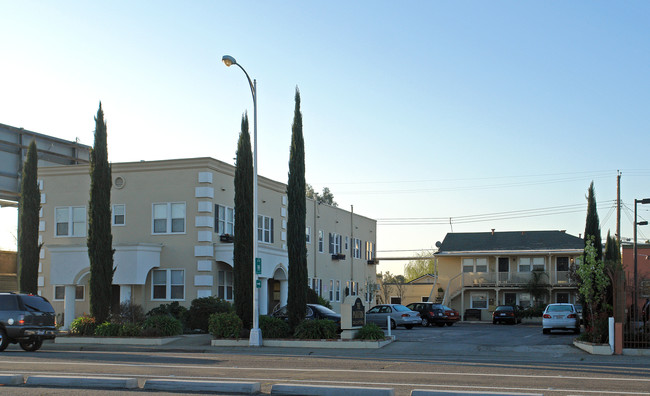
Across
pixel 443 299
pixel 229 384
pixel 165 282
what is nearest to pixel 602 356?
pixel 229 384

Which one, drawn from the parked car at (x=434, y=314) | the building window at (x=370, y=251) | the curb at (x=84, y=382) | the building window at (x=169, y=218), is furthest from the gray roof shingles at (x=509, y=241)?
the curb at (x=84, y=382)

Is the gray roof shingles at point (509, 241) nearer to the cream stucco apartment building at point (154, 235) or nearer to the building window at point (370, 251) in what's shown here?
the building window at point (370, 251)

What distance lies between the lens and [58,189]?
3600cm

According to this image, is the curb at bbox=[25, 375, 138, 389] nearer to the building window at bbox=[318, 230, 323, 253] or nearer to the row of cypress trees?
the row of cypress trees

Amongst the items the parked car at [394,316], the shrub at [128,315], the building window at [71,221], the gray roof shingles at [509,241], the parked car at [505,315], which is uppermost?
the building window at [71,221]

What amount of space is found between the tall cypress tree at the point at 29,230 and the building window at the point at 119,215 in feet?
13.7

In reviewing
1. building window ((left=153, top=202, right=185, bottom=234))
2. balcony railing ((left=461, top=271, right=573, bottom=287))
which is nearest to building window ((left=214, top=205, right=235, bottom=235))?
building window ((left=153, top=202, right=185, bottom=234))

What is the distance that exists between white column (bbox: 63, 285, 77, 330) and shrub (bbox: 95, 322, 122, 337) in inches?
249

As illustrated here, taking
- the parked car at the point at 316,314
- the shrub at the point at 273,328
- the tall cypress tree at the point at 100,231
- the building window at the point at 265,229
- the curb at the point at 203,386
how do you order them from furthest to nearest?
the building window at the point at 265,229, the tall cypress tree at the point at 100,231, the parked car at the point at 316,314, the shrub at the point at 273,328, the curb at the point at 203,386

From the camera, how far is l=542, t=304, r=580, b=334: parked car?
31.7m

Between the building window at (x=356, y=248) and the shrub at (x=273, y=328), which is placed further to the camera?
the building window at (x=356, y=248)

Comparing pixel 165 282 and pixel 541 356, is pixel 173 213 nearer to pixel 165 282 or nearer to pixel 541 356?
pixel 165 282

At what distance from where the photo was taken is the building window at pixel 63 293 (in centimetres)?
3456

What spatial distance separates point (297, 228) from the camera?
26.2m
